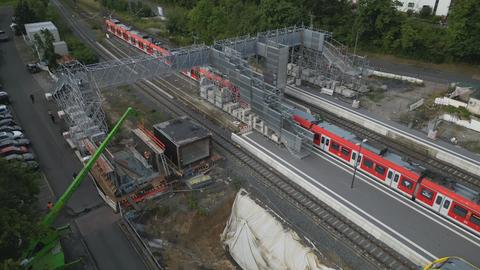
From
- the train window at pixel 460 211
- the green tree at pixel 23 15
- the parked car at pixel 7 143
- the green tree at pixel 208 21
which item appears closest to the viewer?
the train window at pixel 460 211

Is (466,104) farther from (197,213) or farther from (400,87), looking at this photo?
(197,213)

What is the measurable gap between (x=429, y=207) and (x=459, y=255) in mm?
4512

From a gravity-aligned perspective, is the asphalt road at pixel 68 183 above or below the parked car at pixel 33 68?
below

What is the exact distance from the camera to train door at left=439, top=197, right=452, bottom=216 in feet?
84.2

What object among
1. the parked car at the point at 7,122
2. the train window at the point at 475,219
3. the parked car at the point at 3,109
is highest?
the parked car at the point at 3,109

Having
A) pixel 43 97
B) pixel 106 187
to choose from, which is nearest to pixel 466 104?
pixel 106 187

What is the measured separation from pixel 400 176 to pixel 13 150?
1410 inches

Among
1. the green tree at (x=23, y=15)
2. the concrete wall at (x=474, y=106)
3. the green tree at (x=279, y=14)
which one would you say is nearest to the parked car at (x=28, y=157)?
the green tree at (x=279, y=14)

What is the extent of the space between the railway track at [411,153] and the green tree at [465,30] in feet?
88.3

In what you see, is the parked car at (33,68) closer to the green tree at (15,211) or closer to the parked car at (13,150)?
the parked car at (13,150)

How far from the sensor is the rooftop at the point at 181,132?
30703mm

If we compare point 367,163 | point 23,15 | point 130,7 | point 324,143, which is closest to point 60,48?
point 23,15

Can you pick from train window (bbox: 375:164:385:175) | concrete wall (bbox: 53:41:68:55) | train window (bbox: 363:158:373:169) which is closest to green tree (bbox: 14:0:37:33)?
concrete wall (bbox: 53:41:68:55)

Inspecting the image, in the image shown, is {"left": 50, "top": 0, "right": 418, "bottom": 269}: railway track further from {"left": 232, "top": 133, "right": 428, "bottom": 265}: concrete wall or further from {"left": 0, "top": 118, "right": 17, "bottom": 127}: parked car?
{"left": 0, "top": 118, "right": 17, "bottom": 127}: parked car
